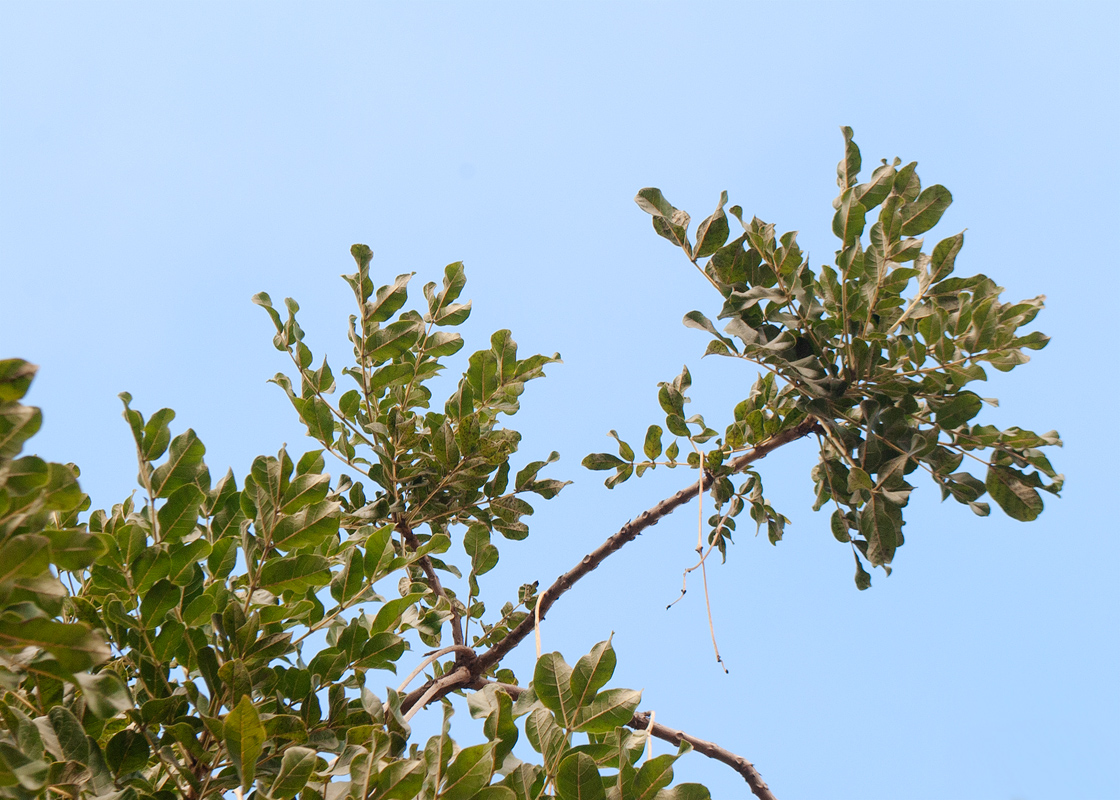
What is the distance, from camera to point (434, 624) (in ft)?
4.35

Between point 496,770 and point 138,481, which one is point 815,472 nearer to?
point 496,770

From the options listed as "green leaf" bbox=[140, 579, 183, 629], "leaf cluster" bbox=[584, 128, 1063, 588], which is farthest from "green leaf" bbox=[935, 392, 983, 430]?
"green leaf" bbox=[140, 579, 183, 629]

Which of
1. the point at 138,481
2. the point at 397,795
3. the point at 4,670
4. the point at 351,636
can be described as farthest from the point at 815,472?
the point at 4,670

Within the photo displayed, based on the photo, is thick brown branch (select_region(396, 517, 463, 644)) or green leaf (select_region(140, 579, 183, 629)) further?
thick brown branch (select_region(396, 517, 463, 644))

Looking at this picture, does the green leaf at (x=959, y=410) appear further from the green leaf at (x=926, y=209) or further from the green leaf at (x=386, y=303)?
the green leaf at (x=386, y=303)

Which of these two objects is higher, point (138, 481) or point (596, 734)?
point (138, 481)

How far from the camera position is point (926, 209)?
1.46 metres

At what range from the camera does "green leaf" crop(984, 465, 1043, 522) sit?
4.70 feet

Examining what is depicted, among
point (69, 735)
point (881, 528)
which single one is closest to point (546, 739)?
point (69, 735)

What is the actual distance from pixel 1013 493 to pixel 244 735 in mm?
1314

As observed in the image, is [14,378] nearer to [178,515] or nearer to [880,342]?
[178,515]

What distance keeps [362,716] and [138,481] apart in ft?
1.53

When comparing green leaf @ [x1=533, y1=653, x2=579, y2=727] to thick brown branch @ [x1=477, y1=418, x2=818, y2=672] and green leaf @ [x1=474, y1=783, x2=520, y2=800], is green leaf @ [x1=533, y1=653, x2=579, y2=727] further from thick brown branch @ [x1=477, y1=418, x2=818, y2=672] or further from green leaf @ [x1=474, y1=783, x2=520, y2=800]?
thick brown branch @ [x1=477, y1=418, x2=818, y2=672]

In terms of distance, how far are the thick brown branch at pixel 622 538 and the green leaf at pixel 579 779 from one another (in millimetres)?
607
